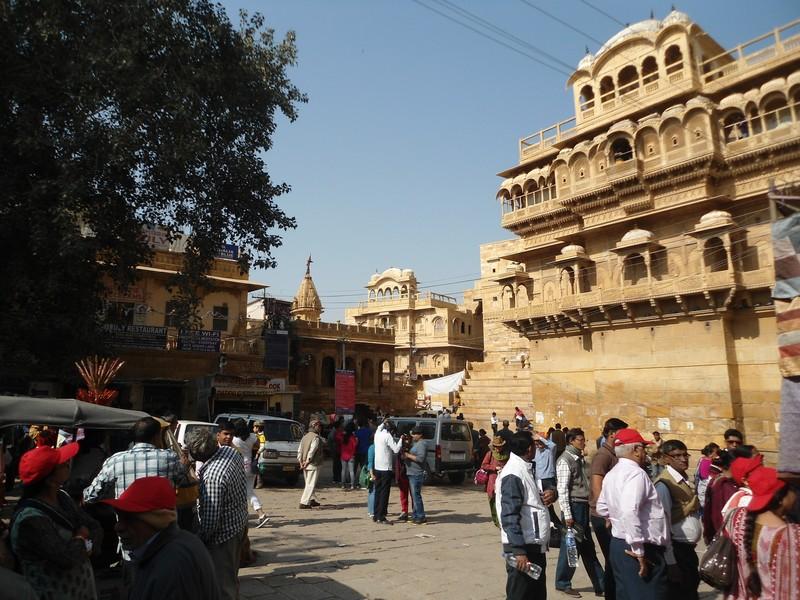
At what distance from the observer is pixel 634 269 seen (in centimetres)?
2384

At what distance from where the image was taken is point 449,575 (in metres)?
6.19

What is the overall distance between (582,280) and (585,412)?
6277 millimetres

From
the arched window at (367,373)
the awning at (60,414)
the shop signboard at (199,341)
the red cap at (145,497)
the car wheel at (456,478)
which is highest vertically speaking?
the shop signboard at (199,341)

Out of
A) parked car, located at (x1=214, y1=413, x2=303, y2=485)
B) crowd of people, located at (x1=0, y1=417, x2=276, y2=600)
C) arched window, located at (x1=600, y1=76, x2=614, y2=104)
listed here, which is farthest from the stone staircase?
crowd of people, located at (x1=0, y1=417, x2=276, y2=600)

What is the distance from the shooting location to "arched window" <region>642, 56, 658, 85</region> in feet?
82.4

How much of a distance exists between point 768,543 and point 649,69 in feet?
89.9

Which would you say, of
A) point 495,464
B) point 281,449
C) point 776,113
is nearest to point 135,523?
point 495,464

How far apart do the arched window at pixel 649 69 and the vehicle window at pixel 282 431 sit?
22.7m

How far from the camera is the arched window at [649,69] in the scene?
82.4 ft

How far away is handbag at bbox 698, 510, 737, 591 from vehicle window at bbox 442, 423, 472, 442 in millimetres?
11405

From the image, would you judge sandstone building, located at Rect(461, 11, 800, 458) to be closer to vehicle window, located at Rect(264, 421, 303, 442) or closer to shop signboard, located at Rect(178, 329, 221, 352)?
shop signboard, located at Rect(178, 329, 221, 352)

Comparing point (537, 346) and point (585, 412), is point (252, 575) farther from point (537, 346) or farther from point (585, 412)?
point (537, 346)

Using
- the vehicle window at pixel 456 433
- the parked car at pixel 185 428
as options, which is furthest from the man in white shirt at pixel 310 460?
the vehicle window at pixel 456 433

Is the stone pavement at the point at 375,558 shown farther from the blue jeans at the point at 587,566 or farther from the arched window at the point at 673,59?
the arched window at the point at 673,59
